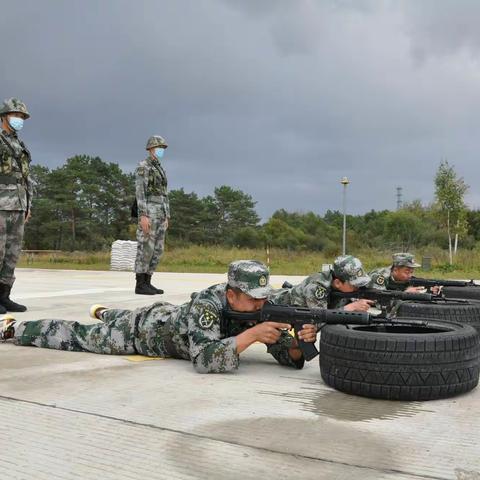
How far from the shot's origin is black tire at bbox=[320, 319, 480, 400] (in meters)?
2.97

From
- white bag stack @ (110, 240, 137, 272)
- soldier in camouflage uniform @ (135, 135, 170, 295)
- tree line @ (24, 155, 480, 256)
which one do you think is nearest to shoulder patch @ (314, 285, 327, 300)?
soldier in camouflage uniform @ (135, 135, 170, 295)

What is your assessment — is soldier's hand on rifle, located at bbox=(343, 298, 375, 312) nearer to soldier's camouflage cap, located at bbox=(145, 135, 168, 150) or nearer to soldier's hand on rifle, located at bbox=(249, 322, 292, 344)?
soldier's hand on rifle, located at bbox=(249, 322, 292, 344)

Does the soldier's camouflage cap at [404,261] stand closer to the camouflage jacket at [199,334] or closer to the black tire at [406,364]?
the camouflage jacket at [199,334]

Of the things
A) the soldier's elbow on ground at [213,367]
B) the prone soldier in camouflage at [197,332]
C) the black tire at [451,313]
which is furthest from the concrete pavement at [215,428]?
the black tire at [451,313]

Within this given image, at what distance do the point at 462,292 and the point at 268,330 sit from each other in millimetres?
3597

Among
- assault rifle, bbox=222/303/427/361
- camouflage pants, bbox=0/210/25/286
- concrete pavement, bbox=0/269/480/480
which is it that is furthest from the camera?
camouflage pants, bbox=0/210/25/286

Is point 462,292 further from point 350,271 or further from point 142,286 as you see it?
point 142,286

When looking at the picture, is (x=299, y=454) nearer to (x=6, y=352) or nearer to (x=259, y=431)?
(x=259, y=431)

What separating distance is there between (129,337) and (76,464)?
213cm

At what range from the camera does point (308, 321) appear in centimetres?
343

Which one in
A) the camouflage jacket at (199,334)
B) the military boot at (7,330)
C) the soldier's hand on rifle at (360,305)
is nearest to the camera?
the camouflage jacket at (199,334)

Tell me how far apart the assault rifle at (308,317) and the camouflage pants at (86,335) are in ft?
3.67

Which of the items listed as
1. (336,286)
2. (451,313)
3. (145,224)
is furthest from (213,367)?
(145,224)

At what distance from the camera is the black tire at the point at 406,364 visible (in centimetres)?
297
